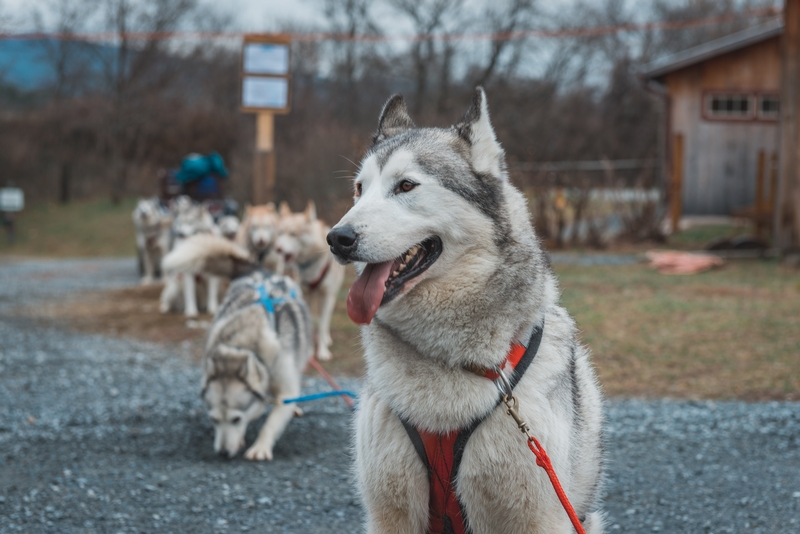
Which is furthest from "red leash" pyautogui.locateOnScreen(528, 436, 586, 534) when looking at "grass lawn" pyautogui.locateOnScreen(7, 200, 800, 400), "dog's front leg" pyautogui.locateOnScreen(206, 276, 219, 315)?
"dog's front leg" pyautogui.locateOnScreen(206, 276, 219, 315)

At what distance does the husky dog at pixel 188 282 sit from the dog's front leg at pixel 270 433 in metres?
4.77

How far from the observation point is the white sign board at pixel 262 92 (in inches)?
415

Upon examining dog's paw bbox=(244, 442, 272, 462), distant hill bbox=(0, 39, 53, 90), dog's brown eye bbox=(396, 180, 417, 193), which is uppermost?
distant hill bbox=(0, 39, 53, 90)

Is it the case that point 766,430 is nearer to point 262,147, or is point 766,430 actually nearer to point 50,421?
point 50,421

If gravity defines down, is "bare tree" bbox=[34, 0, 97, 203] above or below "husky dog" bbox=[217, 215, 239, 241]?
above

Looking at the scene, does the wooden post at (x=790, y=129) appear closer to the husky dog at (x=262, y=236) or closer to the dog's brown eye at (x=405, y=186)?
the husky dog at (x=262, y=236)

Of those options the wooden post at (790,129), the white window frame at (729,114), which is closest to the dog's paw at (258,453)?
the wooden post at (790,129)

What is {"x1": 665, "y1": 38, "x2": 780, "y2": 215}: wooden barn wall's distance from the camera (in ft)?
55.5

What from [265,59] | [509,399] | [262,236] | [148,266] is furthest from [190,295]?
[509,399]

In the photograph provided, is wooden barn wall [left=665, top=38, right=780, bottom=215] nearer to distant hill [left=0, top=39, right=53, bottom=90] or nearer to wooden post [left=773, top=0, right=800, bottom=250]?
wooden post [left=773, top=0, right=800, bottom=250]

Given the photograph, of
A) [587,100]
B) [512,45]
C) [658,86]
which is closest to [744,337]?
[658,86]

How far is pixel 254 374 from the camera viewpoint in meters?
4.38

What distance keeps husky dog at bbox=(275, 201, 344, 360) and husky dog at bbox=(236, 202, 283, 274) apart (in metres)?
0.27

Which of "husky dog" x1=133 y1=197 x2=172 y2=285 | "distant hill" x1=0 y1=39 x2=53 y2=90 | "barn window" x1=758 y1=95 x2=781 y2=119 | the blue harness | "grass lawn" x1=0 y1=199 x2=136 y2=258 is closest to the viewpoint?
the blue harness
